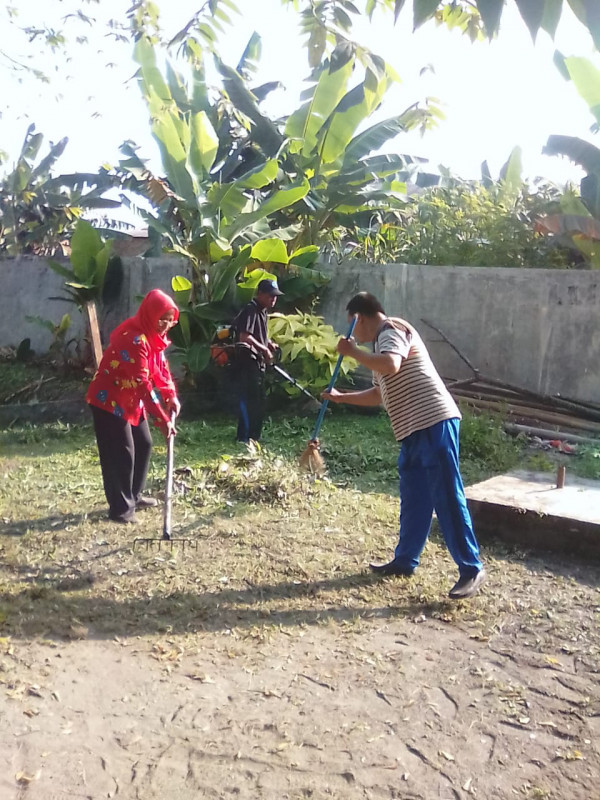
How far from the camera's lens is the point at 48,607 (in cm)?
386

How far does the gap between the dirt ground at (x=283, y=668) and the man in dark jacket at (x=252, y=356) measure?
2268 millimetres

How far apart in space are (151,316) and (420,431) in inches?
83.0

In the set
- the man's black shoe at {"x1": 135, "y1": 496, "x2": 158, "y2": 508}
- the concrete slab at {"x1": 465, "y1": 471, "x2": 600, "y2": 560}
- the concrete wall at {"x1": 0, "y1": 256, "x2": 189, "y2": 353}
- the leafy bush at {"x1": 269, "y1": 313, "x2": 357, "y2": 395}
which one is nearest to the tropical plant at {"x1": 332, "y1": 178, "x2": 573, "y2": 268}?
the leafy bush at {"x1": 269, "y1": 313, "x2": 357, "y2": 395}

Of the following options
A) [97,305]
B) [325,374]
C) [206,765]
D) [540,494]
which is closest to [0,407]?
[97,305]

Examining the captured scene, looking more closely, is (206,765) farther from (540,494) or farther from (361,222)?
(361,222)

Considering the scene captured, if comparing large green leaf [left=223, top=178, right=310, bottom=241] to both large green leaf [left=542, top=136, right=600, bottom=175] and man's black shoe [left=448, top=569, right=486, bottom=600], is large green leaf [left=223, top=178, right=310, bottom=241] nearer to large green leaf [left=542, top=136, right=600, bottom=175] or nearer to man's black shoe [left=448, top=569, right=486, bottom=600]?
large green leaf [left=542, top=136, right=600, bottom=175]

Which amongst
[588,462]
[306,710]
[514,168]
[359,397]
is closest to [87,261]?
[514,168]

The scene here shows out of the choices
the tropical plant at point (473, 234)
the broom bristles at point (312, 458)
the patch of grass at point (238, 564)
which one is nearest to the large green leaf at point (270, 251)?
the tropical plant at point (473, 234)

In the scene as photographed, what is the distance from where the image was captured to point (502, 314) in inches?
336

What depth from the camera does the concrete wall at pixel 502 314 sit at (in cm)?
803

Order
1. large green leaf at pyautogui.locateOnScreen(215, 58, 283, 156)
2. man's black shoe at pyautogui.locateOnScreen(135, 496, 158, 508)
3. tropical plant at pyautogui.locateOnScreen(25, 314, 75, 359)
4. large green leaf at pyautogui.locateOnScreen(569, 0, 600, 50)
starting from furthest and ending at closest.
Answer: tropical plant at pyautogui.locateOnScreen(25, 314, 75, 359) < large green leaf at pyautogui.locateOnScreen(215, 58, 283, 156) < man's black shoe at pyautogui.locateOnScreen(135, 496, 158, 508) < large green leaf at pyautogui.locateOnScreen(569, 0, 600, 50)

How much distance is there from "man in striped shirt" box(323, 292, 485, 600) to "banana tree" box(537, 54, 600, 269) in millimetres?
5638

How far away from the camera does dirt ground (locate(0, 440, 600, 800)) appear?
8.28ft

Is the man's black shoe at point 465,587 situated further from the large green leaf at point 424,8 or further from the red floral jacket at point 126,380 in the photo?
the large green leaf at point 424,8
